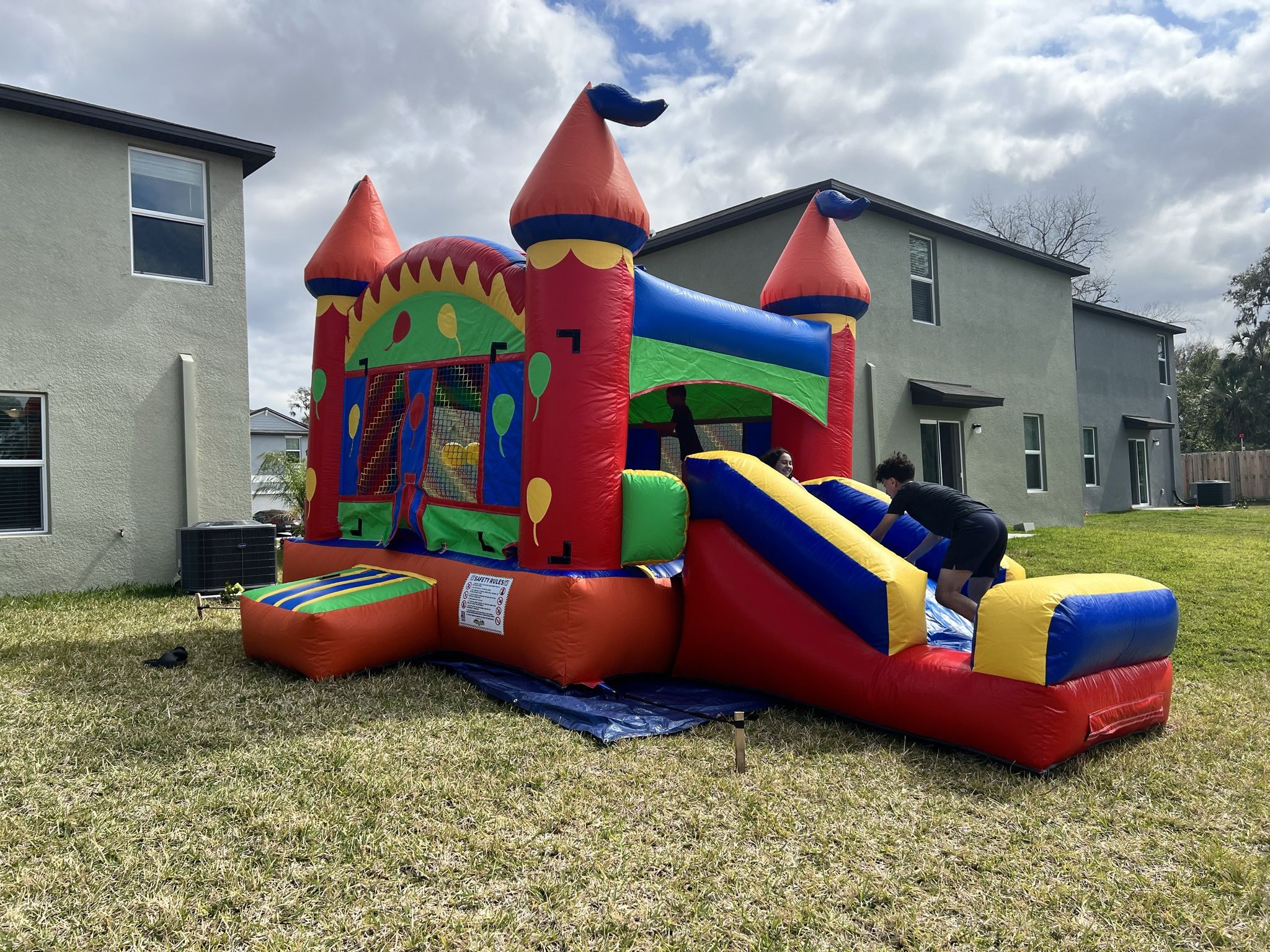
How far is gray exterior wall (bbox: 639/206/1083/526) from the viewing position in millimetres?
11820

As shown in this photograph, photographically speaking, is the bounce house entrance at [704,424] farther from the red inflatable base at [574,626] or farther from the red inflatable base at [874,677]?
the red inflatable base at [874,677]

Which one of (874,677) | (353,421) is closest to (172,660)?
(353,421)

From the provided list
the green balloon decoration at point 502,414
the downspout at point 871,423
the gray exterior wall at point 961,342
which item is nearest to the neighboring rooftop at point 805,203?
the gray exterior wall at point 961,342

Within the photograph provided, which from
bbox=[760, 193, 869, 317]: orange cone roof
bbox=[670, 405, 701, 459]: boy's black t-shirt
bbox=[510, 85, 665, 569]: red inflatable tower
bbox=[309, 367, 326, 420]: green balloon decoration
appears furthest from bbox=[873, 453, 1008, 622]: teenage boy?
bbox=[309, 367, 326, 420]: green balloon decoration

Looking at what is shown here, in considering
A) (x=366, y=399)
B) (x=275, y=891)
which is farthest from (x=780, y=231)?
(x=275, y=891)

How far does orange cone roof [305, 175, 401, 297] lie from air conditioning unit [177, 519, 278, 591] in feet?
9.60

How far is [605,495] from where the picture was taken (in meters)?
4.92

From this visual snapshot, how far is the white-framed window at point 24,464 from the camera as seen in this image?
8.35 m

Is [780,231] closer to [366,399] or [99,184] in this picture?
[366,399]

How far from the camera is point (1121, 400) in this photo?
66.8ft

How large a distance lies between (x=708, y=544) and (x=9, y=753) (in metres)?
3.47

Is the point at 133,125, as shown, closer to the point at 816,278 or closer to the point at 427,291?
the point at 427,291

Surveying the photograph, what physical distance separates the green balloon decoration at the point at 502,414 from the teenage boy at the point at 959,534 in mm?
2471

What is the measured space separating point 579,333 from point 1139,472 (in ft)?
68.2
